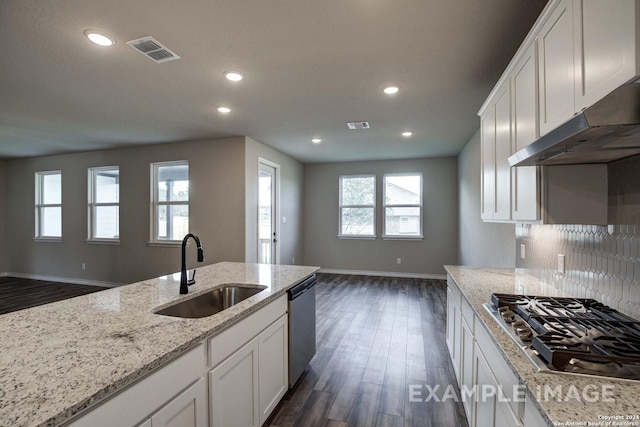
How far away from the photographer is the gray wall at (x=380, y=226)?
6.18 meters

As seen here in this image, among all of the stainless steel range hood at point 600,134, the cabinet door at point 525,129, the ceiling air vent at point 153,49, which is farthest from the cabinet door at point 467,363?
the ceiling air vent at point 153,49

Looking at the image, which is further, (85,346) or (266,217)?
(266,217)

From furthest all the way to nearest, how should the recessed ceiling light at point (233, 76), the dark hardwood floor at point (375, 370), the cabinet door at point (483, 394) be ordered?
1. the recessed ceiling light at point (233, 76)
2. the dark hardwood floor at point (375, 370)
3. the cabinet door at point (483, 394)

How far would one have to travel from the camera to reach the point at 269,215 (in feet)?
18.7

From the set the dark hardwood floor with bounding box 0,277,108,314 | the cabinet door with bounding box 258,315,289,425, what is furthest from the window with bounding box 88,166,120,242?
the cabinet door with bounding box 258,315,289,425

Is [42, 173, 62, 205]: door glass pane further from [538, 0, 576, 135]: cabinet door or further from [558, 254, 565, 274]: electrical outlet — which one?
[558, 254, 565, 274]: electrical outlet

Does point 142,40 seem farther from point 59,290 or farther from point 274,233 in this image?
point 59,290

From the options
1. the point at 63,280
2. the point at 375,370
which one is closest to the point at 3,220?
the point at 63,280

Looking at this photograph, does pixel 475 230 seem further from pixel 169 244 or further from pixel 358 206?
pixel 169 244

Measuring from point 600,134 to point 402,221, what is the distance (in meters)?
5.60

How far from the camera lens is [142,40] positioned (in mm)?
2047

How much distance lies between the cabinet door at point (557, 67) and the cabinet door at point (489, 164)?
31.9 inches

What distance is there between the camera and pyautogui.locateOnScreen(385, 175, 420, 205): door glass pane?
253 inches

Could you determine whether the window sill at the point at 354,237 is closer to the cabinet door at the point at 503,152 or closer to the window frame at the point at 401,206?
the window frame at the point at 401,206
